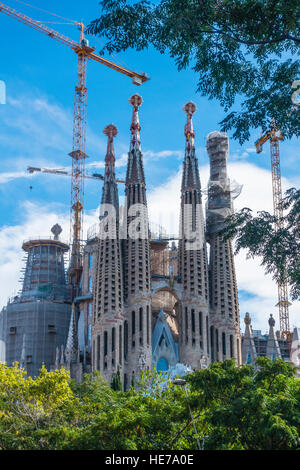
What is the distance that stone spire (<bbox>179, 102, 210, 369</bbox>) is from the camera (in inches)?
2297

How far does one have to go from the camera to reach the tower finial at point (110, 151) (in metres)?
62.2

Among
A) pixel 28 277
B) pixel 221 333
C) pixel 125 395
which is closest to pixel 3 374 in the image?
pixel 125 395

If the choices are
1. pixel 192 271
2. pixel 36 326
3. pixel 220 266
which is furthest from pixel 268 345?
pixel 36 326

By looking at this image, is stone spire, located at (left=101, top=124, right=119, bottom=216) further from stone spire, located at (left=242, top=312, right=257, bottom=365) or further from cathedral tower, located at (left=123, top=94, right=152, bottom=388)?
stone spire, located at (left=242, top=312, right=257, bottom=365)

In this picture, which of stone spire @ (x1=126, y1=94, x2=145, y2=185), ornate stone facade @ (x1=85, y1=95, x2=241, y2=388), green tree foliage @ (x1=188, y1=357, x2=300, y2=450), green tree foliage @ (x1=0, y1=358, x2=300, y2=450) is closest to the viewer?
green tree foliage @ (x1=188, y1=357, x2=300, y2=450)

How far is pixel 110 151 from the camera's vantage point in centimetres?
6309

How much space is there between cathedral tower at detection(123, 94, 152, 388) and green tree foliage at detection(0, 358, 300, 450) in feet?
82.2

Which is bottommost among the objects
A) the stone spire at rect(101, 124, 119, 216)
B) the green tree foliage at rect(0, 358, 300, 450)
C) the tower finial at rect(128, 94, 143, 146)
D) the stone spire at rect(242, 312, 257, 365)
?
the green tree foliage at rect(0, 358, 300, 450)

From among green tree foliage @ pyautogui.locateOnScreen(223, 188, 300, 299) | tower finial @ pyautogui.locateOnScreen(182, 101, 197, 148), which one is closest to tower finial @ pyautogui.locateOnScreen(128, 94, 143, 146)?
tower finial @ pyautogui.locateOnScreen(182, 101, 197, 148)

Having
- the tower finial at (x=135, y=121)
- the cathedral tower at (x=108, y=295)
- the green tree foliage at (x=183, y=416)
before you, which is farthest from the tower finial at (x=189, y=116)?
the green tree foliage at (x=183, y=416)

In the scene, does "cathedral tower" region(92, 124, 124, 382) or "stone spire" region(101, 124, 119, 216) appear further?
"stone spire" region(101, 124, 119, 216)

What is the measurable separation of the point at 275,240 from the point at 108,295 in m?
35.4

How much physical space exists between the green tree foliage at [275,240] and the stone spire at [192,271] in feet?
116

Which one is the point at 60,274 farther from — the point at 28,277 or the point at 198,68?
the point at 198,68
